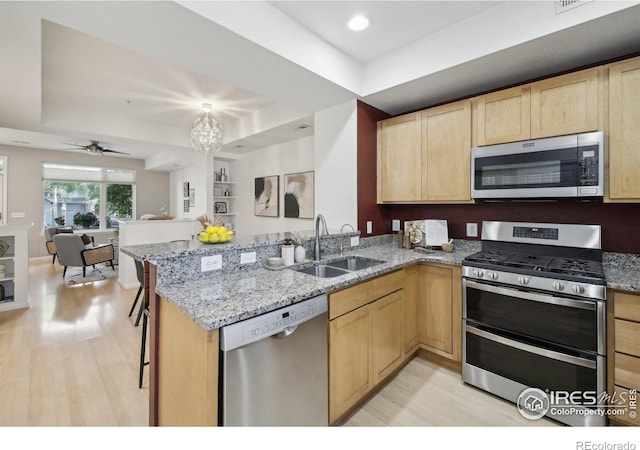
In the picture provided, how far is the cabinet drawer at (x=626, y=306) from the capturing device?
1.58 m

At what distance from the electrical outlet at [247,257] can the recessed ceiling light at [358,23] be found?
186cm

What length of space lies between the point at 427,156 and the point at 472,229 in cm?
84

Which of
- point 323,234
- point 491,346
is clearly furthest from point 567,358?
point 323,234

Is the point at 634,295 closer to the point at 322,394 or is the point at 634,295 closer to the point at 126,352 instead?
the point at 322,394

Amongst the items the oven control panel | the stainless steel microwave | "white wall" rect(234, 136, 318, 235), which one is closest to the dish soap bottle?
the stainless steel microwave

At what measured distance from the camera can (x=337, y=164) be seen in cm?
309

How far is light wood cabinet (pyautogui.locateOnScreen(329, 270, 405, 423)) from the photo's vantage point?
1681 millimetres

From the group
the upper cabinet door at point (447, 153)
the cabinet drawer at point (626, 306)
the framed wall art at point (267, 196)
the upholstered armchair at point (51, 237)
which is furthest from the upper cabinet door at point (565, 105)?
the upholstered armchair at point (51, 237)

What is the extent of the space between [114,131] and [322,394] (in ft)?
15.3

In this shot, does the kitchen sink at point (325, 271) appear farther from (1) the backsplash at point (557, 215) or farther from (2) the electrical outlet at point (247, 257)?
(1) the backsplash at point (557, 215)

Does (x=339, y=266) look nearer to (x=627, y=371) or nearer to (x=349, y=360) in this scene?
(x=349, y=360)

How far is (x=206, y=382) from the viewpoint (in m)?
1.16

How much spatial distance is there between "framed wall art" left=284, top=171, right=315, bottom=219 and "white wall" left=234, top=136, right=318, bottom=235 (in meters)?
0.10

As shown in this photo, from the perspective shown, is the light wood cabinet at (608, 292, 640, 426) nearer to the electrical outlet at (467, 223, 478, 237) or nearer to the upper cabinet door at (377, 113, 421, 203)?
the electrical outlet at (467, 223, 478, 237)
